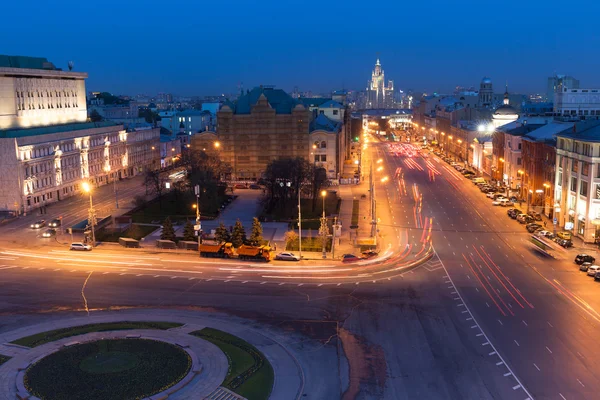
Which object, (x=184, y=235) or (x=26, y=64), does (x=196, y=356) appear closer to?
(x=184, y=235)

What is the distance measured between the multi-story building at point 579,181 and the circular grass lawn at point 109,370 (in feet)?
165

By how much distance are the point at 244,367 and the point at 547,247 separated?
1630 inches

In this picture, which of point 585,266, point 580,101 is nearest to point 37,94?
point 585,266

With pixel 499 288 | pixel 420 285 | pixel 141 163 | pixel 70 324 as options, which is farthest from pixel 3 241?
pixel 141 163

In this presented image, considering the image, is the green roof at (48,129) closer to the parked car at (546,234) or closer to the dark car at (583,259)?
the parked car at (546,234)

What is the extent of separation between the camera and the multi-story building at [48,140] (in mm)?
82688

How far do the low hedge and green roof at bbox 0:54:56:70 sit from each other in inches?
2739

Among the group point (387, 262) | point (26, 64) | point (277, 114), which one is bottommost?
point (387, 262)

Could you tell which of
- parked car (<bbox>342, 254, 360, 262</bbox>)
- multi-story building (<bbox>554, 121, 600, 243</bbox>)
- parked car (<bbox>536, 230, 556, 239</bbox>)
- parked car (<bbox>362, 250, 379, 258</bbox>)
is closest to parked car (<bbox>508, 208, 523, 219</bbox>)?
multi-story building (<bbox>554, 121, 600, 243</bbox>)

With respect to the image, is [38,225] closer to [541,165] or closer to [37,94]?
[37,94]

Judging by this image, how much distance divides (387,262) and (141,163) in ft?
277

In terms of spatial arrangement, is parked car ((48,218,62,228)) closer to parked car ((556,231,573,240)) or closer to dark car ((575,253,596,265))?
dark car ((575,253,596,265))

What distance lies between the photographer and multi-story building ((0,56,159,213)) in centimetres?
8269

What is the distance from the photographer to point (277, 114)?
12406 centimetres
